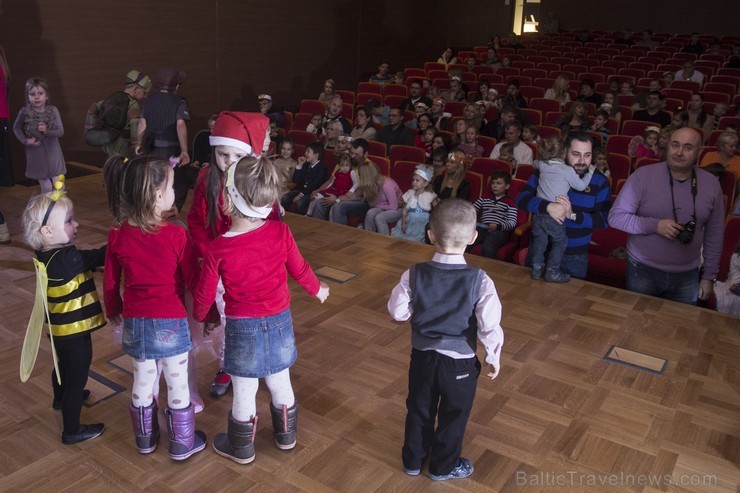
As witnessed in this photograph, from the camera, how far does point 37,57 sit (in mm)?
7617

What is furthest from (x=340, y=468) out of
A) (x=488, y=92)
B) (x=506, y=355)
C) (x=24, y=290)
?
(x=488, y=92)

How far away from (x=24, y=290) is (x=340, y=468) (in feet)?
8.71

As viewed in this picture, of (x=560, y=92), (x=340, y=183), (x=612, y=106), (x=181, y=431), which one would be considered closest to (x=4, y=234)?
(x=340, y=183)

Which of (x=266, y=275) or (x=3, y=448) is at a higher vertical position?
(x=266, y=275)

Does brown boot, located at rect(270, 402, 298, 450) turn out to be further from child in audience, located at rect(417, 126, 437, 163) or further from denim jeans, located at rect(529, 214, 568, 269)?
child in audience, located at rect(417, 126, 437, 163)

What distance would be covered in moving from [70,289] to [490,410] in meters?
1.86

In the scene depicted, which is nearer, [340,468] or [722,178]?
[340,468]

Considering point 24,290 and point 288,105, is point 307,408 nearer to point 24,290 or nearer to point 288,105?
point 24,290

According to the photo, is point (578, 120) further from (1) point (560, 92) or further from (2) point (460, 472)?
(2) point (460, 472)

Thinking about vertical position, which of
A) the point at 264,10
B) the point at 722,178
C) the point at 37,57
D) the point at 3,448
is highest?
the point at 264,10

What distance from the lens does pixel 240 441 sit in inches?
104

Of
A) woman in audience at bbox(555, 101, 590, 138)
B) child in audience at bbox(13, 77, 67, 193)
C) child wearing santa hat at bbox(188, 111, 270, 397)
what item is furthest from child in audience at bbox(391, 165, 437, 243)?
child wearing santa hat at bbox(188, 111, 270, 397)

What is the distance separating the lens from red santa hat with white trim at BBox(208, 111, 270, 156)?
102 inches

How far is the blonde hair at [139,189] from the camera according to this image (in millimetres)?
2367
